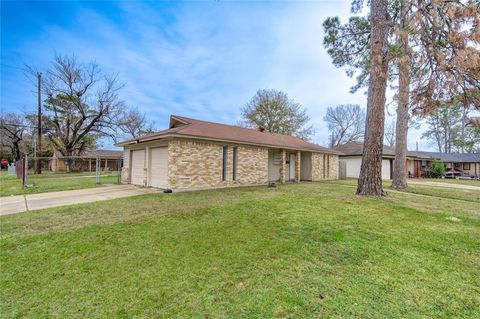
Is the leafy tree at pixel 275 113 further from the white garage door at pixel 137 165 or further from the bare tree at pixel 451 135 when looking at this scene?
the bare tree at pixel 451 135

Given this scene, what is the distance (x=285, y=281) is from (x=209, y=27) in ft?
40.4

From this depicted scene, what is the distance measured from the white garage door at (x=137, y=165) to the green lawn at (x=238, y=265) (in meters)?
6.37

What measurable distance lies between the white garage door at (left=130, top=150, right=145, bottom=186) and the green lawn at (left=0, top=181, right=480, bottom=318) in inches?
251

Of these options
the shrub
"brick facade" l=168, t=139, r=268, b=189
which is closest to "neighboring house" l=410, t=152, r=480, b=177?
the shrub

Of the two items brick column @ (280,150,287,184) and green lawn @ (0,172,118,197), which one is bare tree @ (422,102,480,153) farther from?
green lawn @ (0,172,118,197)

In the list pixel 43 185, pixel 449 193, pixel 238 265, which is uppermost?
pixel 43 185

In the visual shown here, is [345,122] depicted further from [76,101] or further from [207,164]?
[76,101]

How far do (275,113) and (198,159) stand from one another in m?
18.0

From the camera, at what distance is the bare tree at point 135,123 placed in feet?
90.2

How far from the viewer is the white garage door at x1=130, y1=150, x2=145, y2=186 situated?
11.9 m

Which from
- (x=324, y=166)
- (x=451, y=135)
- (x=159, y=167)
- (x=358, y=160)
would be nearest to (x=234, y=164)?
(x=159, y=167)

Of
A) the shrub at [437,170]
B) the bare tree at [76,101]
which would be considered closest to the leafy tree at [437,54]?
the shrub at [437,170]

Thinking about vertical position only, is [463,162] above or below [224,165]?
above

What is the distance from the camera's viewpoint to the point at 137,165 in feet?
40.8
